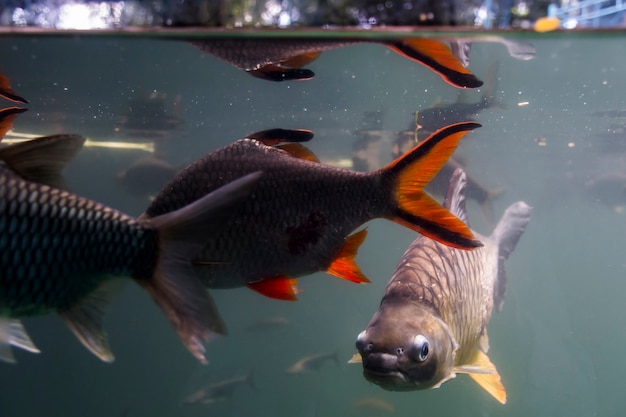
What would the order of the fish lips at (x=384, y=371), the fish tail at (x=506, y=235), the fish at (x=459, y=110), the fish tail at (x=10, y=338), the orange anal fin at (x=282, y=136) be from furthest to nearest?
the fish at (x=459, y=110)
the fish tail at (x=506, y=235)
the fish lips at (x=384, y=371)
the orange anal fin at (x=282, y=136)
the fish tail at (x=10, y=338)

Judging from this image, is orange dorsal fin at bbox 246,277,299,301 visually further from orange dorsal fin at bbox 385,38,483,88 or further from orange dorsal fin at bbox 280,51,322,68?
orange dorsal fin at bbox 280,51,322,68

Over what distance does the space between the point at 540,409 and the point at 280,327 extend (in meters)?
10.3

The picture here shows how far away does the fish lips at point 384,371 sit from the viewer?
11.6ft

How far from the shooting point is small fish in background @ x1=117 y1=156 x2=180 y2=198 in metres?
16.1

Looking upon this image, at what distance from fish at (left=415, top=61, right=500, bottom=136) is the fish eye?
342 inches

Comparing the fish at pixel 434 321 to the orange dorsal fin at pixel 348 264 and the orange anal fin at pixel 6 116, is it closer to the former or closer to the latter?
the orange dorsal fin at pixel 348 264

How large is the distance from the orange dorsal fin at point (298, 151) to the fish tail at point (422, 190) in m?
0.51

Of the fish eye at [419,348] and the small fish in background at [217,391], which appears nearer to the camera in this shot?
the fish eye at [419,348]

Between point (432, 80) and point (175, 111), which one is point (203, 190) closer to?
point (432, 80)

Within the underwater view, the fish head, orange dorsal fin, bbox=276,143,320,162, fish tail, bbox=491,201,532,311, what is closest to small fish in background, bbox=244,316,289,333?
the underwater view

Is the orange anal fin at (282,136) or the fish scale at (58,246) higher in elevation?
the orange anal fin at (282,136)

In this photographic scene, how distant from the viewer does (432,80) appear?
38.4ft

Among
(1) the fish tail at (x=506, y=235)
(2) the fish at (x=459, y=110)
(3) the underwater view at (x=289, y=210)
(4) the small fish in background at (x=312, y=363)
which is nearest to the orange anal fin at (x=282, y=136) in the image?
(3) the underwater view at (x=289, y=210)

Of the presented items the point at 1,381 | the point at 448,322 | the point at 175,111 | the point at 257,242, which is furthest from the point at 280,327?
the point at 257,242
